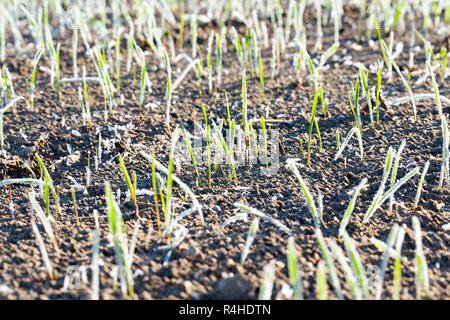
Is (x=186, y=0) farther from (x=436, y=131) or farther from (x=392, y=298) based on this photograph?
(x=392, y=298)

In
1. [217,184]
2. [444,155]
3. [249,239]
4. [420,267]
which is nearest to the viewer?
[420,267]

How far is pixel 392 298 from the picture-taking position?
1231mm

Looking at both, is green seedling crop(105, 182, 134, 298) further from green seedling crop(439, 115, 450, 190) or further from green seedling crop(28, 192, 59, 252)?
green seedling crop(439, 115, 450, 190)

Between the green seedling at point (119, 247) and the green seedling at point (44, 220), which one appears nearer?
the green seedling at point (119, 247)

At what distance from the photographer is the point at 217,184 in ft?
5.60

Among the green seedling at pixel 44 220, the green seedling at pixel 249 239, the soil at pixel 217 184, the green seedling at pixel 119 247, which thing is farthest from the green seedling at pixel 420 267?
the green seedling at pixel 44 220

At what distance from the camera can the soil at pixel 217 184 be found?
50.8 inches

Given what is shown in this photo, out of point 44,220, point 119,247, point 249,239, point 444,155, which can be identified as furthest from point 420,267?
point 44,220

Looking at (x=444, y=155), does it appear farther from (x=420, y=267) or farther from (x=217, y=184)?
(x=217, y=184)

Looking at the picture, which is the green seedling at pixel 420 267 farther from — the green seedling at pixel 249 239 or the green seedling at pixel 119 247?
the green seedling at pixel 119 247

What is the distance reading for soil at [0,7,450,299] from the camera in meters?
1.29

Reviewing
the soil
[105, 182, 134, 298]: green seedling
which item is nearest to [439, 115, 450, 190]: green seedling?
the soil

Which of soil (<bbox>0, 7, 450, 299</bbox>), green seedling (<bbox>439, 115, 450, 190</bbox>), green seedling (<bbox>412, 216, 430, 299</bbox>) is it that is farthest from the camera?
green seedling (<bbox>439, 115, 450, 190</bbox>)

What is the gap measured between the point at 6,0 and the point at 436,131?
244 cm
